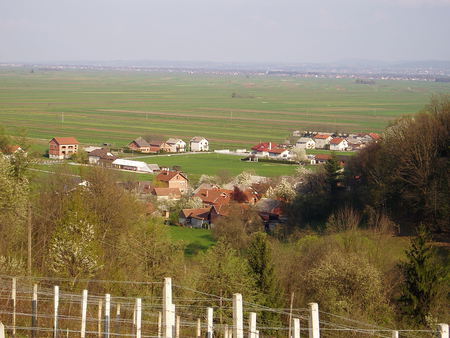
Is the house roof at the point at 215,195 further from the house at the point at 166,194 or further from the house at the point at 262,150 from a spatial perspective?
the house at the point at 262,150

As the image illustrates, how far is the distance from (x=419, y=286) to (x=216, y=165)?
1653 inches

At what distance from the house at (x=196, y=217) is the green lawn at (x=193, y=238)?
1072 mm

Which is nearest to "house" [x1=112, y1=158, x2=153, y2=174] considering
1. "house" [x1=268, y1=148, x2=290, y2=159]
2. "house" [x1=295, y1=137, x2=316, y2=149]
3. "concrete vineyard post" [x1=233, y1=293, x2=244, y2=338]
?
"house" [x1=268, y1=148, x2=290, y2=159]

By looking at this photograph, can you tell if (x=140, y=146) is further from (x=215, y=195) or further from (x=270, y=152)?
(x=215, y=195)

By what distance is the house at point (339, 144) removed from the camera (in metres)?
75.6

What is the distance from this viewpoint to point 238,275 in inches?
703

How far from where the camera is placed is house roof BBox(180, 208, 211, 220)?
3944 cm

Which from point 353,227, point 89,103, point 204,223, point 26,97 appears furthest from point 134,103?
point 353,227

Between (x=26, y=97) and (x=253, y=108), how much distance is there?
4089 cm

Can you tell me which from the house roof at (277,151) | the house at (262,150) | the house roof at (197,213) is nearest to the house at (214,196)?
the house roof at (197,213)

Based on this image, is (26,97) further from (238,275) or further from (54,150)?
(238,275)

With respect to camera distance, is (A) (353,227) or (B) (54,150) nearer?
(A) (353,227)

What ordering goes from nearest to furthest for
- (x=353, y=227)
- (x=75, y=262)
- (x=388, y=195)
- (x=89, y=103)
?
(x=75, y=262) → (x=353, y=227) → (x=388, y=195) → (x=89, y=103)

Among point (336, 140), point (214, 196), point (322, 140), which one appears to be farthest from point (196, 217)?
point (322, 140)
